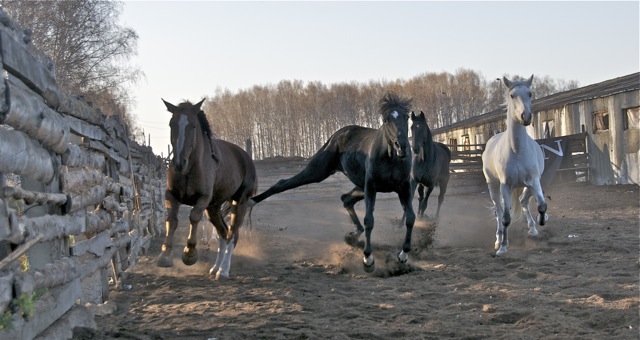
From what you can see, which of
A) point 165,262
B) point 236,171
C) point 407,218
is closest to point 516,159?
point 407,218

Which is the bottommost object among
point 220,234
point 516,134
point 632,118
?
point 220,234

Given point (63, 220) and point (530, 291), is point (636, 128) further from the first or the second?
point (63, 220)

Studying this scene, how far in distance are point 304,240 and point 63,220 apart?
9.28 m

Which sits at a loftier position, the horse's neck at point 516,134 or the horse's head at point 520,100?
the horse's head at point 520,100

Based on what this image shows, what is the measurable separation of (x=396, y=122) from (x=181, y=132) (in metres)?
2.54

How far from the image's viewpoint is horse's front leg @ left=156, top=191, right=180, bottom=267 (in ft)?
25.4

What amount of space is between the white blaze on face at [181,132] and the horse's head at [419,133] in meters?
5.61

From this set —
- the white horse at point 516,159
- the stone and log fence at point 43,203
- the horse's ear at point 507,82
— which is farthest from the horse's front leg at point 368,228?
the stone and log fence at point 43,203

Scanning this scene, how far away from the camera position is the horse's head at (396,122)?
26.8 ft

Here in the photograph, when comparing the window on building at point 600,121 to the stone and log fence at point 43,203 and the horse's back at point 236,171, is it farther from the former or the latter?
the stone and log fence at point 43,203

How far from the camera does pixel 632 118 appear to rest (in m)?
25.1

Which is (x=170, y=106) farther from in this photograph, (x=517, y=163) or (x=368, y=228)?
(x=517, y=163)

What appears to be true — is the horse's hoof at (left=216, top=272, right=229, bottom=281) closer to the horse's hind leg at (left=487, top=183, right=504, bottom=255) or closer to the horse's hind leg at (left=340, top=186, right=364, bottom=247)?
the horse's hind leg at (left=340, top=186, right=364, bottom=247)

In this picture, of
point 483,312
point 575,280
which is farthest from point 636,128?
point 483,312
